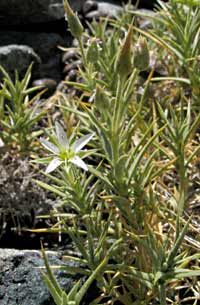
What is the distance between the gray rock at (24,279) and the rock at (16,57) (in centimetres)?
116

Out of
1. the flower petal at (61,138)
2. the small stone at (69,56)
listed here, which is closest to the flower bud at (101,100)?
the flower petal at (61,138)

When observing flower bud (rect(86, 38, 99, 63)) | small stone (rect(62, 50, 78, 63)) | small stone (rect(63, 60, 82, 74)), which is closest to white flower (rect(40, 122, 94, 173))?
flower bud (rect(86, 38, 99, 63))

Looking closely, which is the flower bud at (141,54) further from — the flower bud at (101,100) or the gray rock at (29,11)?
the gray rock at (29,11)

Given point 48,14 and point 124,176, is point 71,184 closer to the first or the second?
point 124,176

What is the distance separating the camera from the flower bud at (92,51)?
192 centimetres

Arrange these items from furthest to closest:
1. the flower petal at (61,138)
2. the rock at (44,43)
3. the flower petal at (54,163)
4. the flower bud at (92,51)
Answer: the rock at (44,43) → the flower bud at (92,51) → the flower petal at (61,138) → the flower petal at (54,163)

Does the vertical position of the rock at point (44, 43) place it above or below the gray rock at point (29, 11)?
below

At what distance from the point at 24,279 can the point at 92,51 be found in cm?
72

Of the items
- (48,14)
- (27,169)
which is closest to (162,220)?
(27,169)

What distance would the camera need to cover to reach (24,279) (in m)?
1.96

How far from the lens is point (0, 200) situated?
2387 mm

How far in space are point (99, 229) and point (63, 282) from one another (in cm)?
20

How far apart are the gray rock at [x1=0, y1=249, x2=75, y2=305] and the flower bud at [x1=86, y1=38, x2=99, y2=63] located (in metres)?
0.63

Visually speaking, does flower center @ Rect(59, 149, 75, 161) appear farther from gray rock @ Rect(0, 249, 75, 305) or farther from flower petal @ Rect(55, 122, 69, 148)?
gray rock @ Rect(0, 249, 75, 305)
